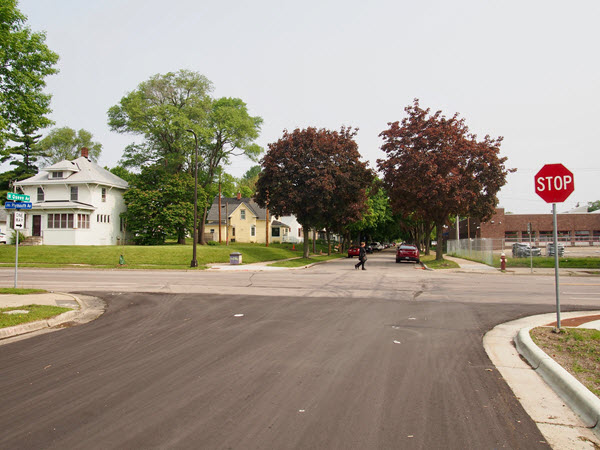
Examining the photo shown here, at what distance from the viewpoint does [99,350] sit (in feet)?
23.2

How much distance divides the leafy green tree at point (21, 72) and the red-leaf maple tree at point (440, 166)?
82.5 feet

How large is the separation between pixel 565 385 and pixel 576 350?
1812 millimetres

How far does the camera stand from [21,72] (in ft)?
80.7

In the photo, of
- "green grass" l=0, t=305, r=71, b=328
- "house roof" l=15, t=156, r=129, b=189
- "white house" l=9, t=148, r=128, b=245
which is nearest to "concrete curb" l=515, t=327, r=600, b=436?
"green grass" l=0, t=305, r=71, b=328

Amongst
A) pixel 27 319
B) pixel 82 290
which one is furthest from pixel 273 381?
pixel 82 290

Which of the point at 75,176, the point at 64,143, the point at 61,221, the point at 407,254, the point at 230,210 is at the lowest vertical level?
the point at 407,254

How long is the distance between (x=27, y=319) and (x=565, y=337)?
33.4 feet

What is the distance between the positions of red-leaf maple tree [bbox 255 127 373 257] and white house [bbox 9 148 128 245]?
17999mm

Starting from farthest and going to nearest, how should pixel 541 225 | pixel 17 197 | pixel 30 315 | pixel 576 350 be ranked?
pixel 541 225 < pixel 17 197 < pixel 30 315 < pixel 576 350

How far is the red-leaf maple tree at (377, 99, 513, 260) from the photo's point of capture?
3359cm

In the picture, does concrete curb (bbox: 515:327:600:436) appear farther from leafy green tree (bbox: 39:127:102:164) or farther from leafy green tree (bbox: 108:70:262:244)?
leafy green tree (bbox: 39:127:102:164)

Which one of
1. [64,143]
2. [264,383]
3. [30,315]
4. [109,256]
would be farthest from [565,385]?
[64,143]

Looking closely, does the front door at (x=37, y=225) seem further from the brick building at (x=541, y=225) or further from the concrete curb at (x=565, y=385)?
the brick building at (x=541, y=225)

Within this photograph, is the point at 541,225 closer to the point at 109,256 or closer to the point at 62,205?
the point at 109,256
